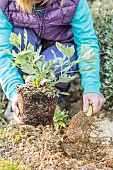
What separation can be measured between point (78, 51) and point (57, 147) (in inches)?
30.0

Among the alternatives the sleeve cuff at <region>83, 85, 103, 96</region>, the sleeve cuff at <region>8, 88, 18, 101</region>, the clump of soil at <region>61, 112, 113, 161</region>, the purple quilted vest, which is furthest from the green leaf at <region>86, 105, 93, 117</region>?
the purple quilted vest

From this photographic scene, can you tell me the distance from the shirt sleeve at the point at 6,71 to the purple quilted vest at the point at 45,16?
0.05m

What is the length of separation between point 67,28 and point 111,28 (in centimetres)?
44

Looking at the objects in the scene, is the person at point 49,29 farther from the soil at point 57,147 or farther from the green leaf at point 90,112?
the soil at point 57,147

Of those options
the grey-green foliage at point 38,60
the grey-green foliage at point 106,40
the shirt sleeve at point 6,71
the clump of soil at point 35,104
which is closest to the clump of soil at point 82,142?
the clump of soil at point 35,104

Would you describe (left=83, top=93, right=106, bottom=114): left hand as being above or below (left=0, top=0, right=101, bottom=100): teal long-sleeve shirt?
below

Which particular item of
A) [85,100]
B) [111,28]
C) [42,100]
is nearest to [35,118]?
[42,100]

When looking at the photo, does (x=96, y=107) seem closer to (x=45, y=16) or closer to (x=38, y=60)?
(x=38, y=60)

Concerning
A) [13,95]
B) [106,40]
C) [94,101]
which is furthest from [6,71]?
[106,40]

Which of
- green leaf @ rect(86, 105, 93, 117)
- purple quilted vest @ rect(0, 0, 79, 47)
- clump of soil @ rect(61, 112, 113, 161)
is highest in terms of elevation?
purple quilted vest @ rect(0, 0, 79, 47)

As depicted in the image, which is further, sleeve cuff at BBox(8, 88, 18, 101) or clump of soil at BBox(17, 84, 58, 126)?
sleeve cuff at BBox(8, 88, 18, 101)

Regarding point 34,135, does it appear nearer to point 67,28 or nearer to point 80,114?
point 80,114

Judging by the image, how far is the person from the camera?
8.80ft

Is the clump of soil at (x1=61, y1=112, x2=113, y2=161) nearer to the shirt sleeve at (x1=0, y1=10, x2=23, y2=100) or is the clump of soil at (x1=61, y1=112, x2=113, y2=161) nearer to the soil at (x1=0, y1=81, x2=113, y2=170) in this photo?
the soil at (x1=0, y1=81, x2=113, y2=170)
